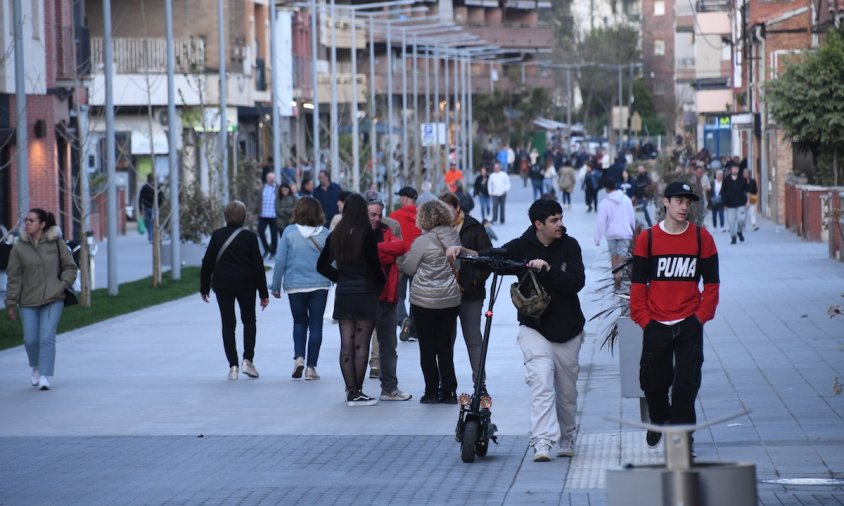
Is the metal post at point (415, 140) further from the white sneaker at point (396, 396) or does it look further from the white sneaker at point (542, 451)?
the white sneaker at point (542, 451)

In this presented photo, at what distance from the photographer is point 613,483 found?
518cm

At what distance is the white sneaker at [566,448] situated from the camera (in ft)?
36.1

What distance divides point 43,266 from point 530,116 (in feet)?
325

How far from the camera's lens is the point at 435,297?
13.6m

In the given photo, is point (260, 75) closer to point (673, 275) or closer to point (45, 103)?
point (45, 103)

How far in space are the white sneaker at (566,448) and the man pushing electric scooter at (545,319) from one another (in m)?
0.01

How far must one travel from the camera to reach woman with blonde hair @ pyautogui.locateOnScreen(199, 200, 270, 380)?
1577cm

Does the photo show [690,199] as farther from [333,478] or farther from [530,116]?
[530,116]

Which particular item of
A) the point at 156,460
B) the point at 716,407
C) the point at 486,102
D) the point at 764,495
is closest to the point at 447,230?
the point at 716,407

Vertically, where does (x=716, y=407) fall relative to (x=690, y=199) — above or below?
below

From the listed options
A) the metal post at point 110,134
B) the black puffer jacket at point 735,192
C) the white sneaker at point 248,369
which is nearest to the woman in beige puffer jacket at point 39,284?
the white sneaker at point 248,369

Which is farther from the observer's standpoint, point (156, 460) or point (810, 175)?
point (810, 175)

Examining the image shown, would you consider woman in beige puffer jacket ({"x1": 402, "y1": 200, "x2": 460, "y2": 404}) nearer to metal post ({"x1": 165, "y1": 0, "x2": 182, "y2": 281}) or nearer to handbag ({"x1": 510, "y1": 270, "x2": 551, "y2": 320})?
handbag ({"x1": 510, "y1": 270, "x2": 551, "y2": 320})

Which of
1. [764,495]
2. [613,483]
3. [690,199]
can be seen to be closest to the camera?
[613,483]
